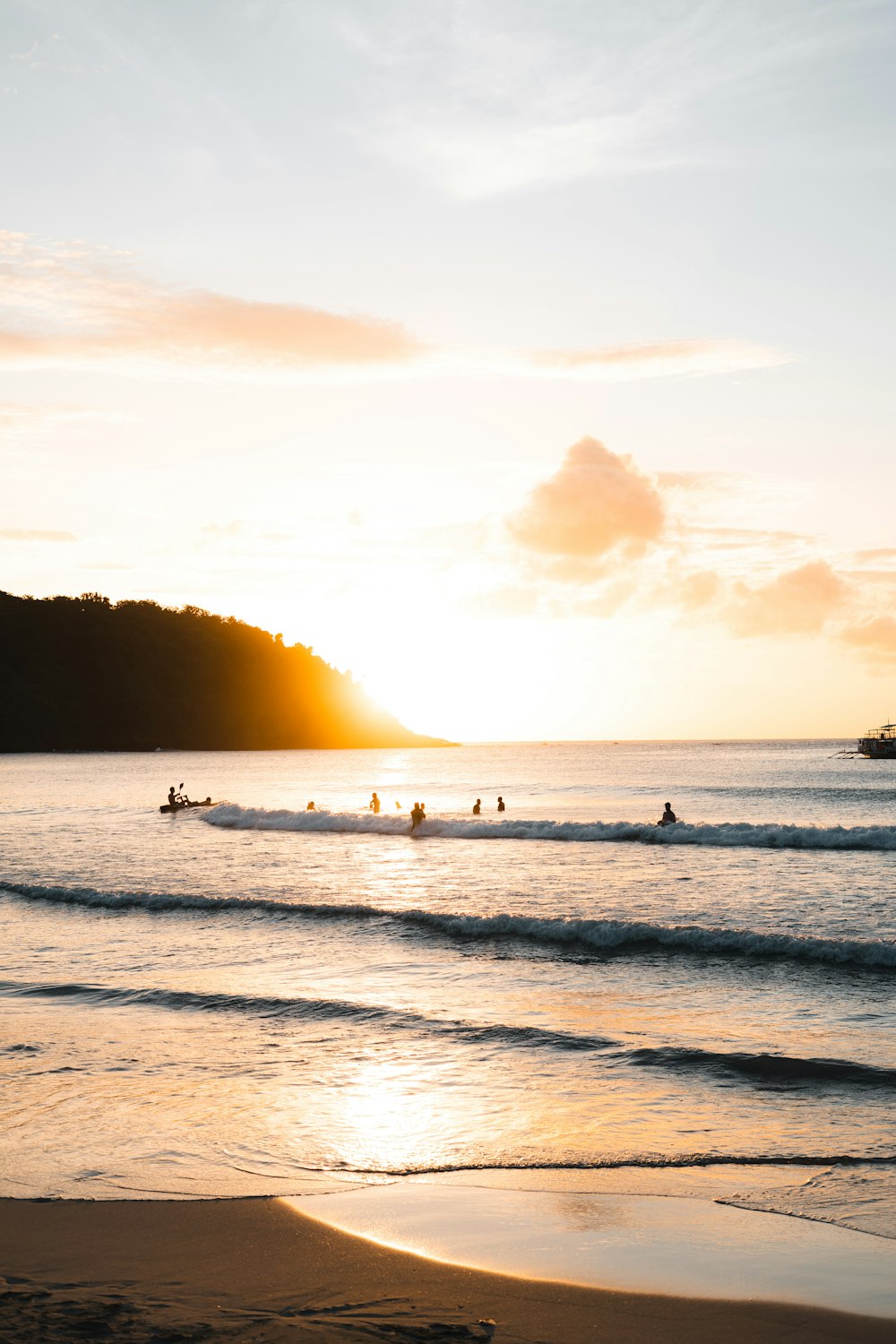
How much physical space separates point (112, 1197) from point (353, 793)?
83.6 meters

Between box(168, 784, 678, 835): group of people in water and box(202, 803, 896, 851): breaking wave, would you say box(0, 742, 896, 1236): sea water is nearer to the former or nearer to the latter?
box(202, 803, 896, 851): breaking wave

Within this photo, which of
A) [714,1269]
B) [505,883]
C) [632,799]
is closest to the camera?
[714,1269]

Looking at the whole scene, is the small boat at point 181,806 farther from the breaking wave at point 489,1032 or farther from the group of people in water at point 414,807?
the breaking wave at point 489,1032

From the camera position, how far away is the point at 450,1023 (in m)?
14.0

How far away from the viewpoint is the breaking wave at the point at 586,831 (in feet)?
135

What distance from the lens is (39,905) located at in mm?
25859

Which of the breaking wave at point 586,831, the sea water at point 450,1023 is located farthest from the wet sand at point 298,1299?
the breaking wave at point 586,831

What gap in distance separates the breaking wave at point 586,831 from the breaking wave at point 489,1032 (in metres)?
28.8

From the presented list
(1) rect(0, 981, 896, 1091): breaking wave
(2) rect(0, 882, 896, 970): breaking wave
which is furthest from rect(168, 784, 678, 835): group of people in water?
(1) rect(0, 981, 896, 1091): breaking wave

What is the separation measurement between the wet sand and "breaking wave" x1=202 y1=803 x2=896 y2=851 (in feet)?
117

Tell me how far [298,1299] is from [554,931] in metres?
14.7

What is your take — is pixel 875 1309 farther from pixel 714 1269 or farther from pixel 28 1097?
pixel 28 1097

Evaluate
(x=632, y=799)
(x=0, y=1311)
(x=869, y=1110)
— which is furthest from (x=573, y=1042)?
(x=632, y=799)

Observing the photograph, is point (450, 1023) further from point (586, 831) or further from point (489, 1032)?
point (586, 831)
